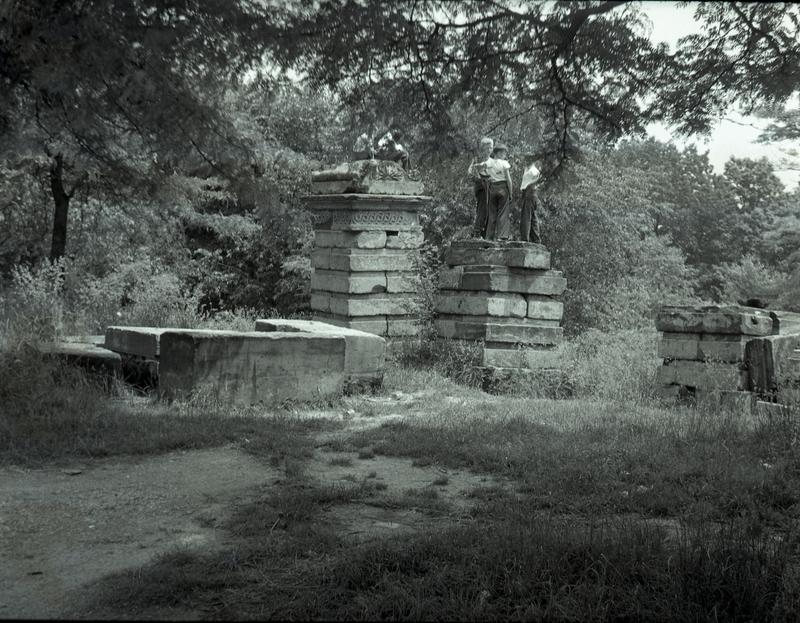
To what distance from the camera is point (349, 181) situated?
16125mm

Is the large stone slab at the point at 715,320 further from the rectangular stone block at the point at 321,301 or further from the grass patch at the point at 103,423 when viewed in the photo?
the rectangular stone block at the point at 321,301

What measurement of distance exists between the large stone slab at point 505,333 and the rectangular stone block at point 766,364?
349 centimetres

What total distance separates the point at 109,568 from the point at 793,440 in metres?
5.74

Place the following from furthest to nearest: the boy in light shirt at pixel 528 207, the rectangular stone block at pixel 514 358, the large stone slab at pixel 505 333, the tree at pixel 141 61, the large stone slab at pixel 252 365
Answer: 1. the boy in light shirt at pixel 528 207
2. the large stone slab at pixel 505 333
3. the rectangular stone block at pixel 514 358
4. the large stone slab at pixel 252 365
5. the tree at pixel 141 61

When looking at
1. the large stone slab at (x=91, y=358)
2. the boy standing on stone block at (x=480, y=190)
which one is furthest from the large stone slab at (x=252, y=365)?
the boy standing on stone block at (x=480, y=190)

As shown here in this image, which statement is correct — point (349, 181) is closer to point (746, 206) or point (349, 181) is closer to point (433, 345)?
point (433, 345)

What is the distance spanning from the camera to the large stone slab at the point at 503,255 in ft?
44.9

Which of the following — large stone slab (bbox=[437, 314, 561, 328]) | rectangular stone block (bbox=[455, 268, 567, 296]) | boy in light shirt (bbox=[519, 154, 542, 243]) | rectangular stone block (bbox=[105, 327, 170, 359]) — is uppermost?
boy in light shirt (bbox=[519, 154, 542, 243])

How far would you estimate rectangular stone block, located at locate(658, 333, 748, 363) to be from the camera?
10852 millimetres

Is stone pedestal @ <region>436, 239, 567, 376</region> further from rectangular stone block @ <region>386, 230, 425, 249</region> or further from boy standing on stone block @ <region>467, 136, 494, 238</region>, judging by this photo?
rectangular stone block @ <region>386, 230, 425, 249</region>

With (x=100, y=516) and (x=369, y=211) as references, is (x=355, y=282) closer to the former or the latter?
(x=369, y=211)

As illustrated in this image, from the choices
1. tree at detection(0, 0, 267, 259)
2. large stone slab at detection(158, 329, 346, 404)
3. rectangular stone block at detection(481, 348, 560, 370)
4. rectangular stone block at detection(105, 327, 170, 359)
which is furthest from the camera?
rectangular stone block at detection(481, 348, 560, 370)

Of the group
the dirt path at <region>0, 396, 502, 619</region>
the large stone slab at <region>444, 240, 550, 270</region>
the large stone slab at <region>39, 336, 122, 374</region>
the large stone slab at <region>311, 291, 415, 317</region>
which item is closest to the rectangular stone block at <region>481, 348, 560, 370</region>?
the large stone slab at <region>444, 240, 550, 270</region>

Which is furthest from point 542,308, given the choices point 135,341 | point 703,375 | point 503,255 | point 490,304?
point 135,341
